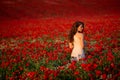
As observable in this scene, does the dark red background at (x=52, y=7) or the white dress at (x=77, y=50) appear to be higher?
the dark red background at (x=52, y=7)

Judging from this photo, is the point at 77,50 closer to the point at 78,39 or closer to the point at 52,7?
the point at 78,39

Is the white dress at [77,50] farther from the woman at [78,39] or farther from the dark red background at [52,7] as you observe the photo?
the dark red background at [52,7]

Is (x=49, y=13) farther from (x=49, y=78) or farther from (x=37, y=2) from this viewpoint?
(x=49, y=78)

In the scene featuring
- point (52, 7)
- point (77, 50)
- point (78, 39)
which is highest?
point (52, 7)

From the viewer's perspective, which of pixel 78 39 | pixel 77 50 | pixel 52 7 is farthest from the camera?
pixel 52 7

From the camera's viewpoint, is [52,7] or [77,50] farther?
[52,7]

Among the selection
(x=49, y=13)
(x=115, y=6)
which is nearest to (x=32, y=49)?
(x=49, y=13)

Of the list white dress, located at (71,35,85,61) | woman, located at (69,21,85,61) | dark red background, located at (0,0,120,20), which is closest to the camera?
woman, located at (69,21,85,61)

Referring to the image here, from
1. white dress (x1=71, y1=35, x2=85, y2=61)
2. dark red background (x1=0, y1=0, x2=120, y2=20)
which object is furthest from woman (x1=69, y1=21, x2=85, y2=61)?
dark red background (x1=0, y1=0, x2=120, y2=20)

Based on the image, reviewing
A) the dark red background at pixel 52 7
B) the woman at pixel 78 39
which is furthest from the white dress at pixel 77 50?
the dark red background at pixel 52 7

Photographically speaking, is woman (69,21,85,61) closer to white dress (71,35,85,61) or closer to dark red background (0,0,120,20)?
white dress (71,35,85,61)

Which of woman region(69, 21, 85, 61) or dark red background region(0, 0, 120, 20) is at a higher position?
dark red background region(0, 0, 120, 20)

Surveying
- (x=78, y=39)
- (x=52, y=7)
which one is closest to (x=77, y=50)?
(x=78, y=39)

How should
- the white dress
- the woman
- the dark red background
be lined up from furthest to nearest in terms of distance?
1. the dark red background
2. the white dress
3. the woman
